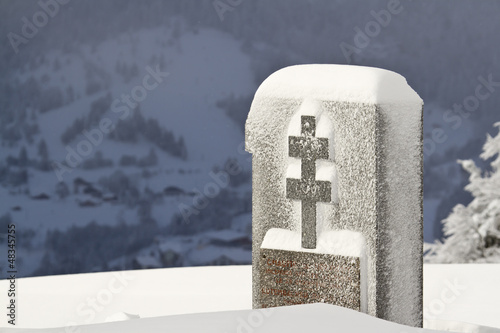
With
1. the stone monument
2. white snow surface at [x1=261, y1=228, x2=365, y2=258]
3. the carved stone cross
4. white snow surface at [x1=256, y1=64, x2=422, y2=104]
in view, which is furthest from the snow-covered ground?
white snow surface at [x1=256, y1=64, x2=422, y2=104]

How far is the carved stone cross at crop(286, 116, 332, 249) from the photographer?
7102 millimetres

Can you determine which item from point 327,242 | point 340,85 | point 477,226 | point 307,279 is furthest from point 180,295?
point 477,226

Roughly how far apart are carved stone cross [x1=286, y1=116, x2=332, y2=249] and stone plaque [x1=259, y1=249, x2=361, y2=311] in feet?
0.52

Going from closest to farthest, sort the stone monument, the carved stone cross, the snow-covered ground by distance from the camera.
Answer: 1. the stone monument
2. the carved stone cross
3. the snow-covered ground

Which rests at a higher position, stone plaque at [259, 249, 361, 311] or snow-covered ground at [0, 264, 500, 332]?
stone plaque at [259, 249, 361, 311]

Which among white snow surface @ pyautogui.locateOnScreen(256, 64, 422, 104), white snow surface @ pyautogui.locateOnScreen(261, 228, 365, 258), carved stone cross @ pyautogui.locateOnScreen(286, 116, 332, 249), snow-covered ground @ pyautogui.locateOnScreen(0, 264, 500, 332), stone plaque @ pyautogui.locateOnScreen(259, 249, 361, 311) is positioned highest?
white snow surface @ pyautogui.locateOnScreen(256, 64, 422, 104)

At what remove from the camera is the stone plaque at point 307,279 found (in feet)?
23.2

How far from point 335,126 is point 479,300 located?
3.60 m

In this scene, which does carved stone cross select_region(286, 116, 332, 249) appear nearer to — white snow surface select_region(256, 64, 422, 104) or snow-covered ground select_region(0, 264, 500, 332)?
white snow surface select_region(256, 64, 422, 104)

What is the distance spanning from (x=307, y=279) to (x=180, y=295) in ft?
9.91

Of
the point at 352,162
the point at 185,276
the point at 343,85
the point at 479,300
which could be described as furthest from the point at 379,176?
the point at 185,276

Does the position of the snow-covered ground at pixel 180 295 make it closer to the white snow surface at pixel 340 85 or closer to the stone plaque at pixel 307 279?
the stone plaque at pixel 307 279

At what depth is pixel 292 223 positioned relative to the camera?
24.1ft

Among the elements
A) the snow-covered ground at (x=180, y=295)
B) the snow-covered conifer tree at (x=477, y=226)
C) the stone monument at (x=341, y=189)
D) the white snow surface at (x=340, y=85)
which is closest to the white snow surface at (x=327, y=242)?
the stone monument at (x=341, y=189)
